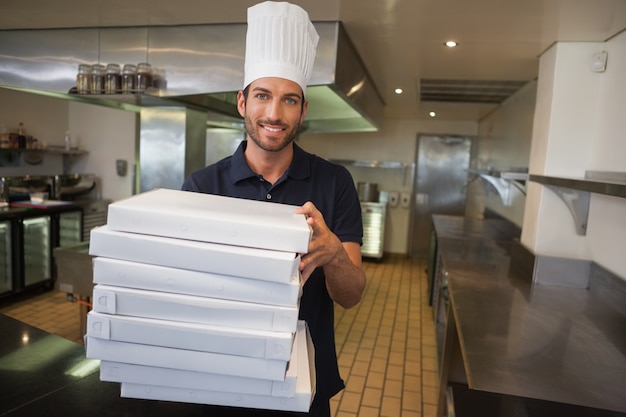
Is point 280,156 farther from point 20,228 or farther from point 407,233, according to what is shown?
point 407,233

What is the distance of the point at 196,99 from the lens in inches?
115

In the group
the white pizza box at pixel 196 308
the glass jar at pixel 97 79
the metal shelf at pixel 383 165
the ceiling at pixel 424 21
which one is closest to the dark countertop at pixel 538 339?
the white pizza box at pixel 196 308

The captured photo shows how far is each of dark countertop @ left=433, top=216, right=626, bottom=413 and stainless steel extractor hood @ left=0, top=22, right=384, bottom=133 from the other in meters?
1.46

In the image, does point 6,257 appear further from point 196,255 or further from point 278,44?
point 196,255

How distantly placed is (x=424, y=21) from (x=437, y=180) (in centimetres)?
567

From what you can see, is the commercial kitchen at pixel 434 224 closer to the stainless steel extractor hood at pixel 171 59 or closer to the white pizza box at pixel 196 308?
the stainless steel extractor hood at pixel 171 59

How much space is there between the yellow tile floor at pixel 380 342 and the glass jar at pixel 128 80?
7.31 feet

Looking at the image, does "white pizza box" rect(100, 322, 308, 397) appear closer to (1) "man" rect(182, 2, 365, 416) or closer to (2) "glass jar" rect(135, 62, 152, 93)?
(1) "man" rect(182, 2, 365, 416)

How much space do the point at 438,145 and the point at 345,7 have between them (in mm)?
5874

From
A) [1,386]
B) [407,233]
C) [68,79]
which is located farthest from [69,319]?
[407,233]

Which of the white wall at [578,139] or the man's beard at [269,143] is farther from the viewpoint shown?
the white wall at [578,139]

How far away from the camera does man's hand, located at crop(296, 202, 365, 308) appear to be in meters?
0.84

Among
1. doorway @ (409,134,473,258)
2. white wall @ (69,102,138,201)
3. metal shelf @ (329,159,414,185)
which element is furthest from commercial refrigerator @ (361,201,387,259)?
white wall @ (69,102,138,201)

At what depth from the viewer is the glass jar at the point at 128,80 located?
2635mm
